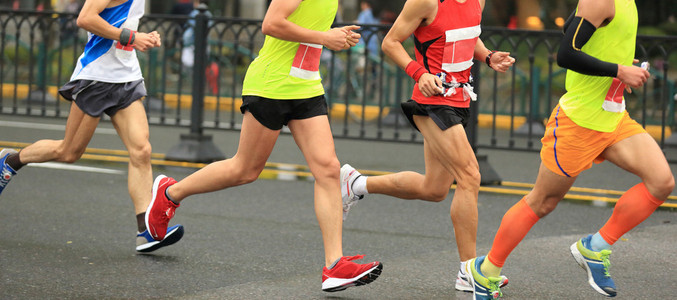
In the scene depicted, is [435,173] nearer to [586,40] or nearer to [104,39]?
[586,40]

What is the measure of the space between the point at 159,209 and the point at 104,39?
112 centimetres

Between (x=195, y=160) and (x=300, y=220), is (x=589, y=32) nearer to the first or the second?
(x=300, y=220)

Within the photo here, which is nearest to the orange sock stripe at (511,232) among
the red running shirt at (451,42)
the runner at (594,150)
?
the runner at (594,150)

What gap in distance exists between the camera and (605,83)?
4.98m

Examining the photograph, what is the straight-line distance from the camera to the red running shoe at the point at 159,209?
5.91 metres

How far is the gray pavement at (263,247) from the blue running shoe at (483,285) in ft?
0.90

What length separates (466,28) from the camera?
527 centimetres

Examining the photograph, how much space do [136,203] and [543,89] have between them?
9.31m

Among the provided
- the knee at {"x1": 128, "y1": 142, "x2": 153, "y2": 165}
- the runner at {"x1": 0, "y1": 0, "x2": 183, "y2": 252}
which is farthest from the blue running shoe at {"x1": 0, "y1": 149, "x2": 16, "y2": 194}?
the knee at {"x1": 128, "y1": 142, "x2": 153, "y2": 165}

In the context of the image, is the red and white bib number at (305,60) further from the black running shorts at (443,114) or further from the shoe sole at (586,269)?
the shoe sole at (586,269)

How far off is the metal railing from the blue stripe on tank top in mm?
3574

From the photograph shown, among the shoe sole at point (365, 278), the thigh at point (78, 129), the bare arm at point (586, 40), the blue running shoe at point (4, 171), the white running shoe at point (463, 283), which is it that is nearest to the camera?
the bare arm at point (586, 40)

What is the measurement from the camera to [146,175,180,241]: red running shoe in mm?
5910

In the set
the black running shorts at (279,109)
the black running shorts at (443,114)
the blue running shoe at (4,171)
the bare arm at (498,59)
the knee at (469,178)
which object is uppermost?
the bare arm at (498,59)
